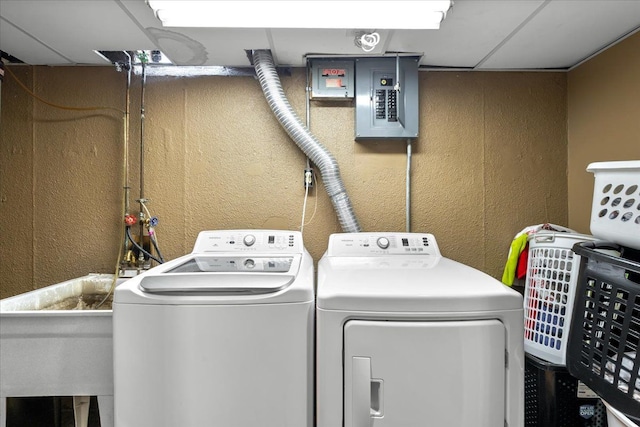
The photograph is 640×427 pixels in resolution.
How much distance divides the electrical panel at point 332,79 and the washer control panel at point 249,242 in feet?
2.85

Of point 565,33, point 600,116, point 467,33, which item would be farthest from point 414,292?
point 600,116

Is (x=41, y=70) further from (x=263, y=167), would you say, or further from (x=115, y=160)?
(x=263, y=167)

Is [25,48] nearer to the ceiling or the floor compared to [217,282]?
nearer to the ceiling

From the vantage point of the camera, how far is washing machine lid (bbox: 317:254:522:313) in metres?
1.18

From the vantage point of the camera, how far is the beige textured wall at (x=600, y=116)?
185 cm

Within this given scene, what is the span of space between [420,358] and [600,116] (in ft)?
5.93

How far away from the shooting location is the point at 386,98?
220 centimetres

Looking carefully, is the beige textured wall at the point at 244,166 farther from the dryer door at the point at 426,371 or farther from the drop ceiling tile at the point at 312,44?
the dryer door at the point at 426,371

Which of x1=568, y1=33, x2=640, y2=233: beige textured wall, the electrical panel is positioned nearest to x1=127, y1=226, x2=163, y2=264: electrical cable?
the electrical panel

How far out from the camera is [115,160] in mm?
2299

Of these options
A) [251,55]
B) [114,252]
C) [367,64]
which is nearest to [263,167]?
[251,55]

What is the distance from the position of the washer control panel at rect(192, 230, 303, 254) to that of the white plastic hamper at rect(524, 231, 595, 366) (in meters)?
1.17

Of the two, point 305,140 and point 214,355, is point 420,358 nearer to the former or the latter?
point 214,355

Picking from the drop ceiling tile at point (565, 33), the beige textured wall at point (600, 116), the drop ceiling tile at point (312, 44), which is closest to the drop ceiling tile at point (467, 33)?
the drop ceiling tile at point (565, 33)
